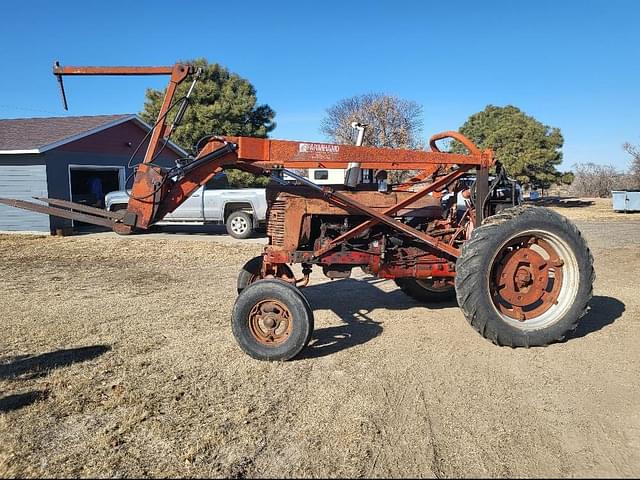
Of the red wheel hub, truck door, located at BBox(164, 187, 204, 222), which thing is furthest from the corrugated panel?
the red wheel hub

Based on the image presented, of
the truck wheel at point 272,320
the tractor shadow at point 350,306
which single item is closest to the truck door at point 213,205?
the tractor shadow at point 350,306

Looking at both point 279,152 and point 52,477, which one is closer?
point 52,477

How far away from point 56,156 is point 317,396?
50.6 ft

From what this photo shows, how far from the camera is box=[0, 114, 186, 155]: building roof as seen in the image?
16.1 meters

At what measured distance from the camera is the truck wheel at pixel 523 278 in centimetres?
489

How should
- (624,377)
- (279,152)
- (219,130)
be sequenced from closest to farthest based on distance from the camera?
(624,377)
(279,152)
(219,130)

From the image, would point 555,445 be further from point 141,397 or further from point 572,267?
point 141,397

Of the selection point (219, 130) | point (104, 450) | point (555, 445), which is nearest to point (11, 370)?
point (104, 450)

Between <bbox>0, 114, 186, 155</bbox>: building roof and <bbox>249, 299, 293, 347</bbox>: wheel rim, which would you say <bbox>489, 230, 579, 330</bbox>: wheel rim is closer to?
<bbox>249, 299, 293, 347</bbox>: wheel rim

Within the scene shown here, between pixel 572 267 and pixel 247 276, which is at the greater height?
pixel 572 267

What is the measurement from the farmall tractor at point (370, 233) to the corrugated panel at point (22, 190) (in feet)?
40.3

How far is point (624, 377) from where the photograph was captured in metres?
4.36

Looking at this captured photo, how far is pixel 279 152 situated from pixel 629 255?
9.57m

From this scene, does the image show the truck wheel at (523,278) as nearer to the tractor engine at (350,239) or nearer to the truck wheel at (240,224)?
the tractor engine at (350,239)
